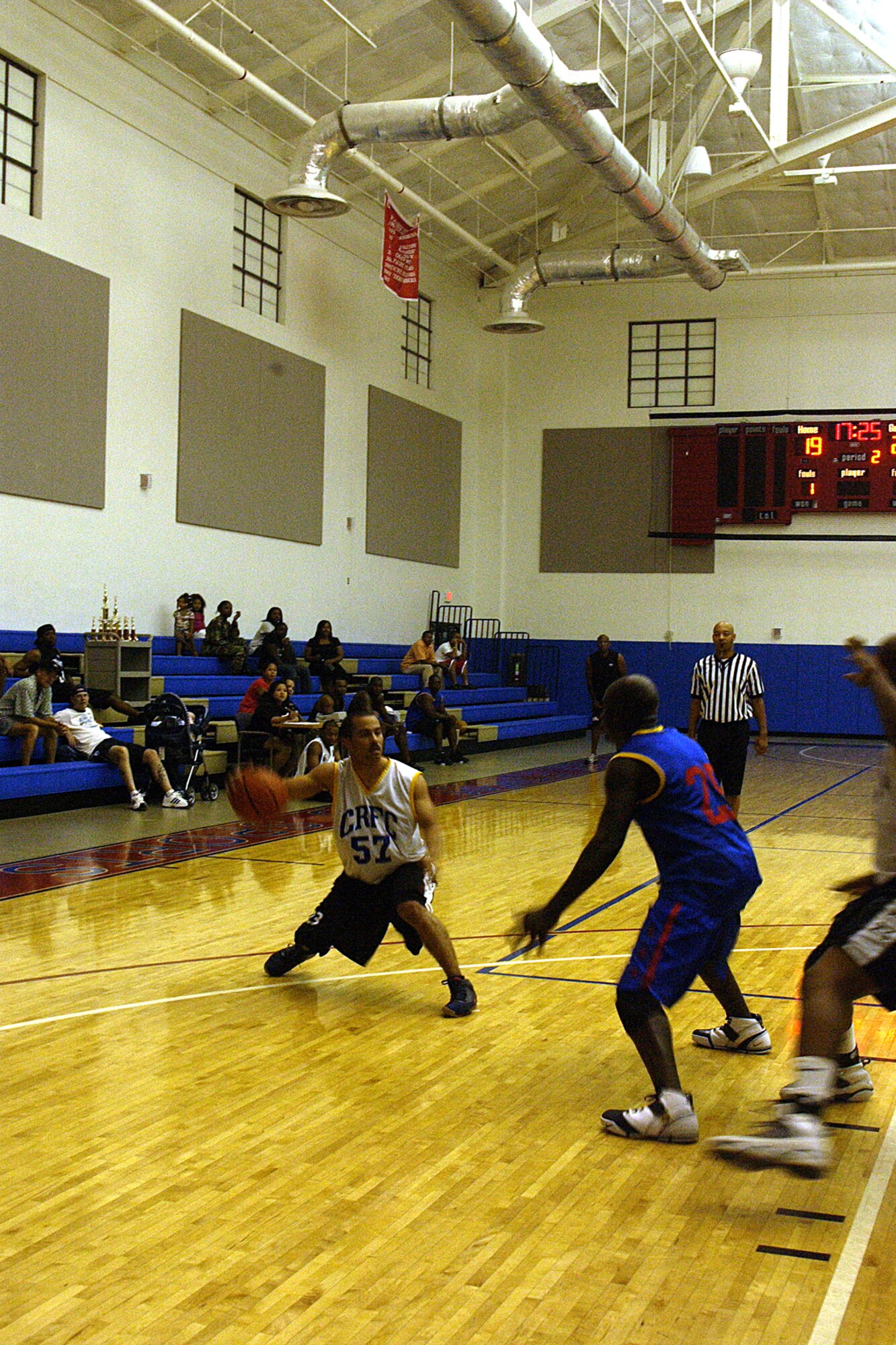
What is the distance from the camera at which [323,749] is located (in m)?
10.9

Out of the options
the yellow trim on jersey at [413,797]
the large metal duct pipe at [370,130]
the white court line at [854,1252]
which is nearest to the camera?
the white court line at [854,1252]

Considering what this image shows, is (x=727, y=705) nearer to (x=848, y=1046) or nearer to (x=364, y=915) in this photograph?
(x=364, y=915)

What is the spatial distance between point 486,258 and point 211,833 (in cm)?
1474

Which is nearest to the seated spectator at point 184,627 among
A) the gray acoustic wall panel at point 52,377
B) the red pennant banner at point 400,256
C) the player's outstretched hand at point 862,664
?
the gray acoustic wall panel at point 52,377

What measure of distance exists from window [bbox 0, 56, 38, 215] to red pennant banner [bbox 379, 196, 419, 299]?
4466 mm

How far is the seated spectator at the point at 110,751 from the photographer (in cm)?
1077

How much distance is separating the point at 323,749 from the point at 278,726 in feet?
3.20

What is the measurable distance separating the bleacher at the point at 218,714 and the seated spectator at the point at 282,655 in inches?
11.7

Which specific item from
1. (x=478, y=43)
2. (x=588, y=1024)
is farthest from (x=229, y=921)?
(x=478, y=43)

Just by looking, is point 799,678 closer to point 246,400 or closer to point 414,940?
point 246,400

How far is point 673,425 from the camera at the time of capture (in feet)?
72.1

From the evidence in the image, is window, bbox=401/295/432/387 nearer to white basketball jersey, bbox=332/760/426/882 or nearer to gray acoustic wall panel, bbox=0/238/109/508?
gray acoustic wall panel, bbox=0/238/109/508

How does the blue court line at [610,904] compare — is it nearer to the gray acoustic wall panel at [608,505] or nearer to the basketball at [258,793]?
the basketball at [258,793]

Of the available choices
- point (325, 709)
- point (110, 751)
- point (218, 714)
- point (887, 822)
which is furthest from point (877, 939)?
point (218, 714)
